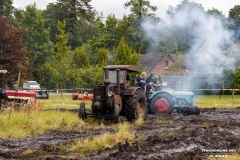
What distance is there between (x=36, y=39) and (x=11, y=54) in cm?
A: 2986

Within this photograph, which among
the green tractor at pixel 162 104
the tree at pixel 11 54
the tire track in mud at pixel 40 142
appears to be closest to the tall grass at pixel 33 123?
the tire track in mud at pixel 40 142

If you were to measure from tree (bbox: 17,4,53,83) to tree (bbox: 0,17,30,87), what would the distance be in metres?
24.4

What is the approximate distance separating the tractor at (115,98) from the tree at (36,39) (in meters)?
37.7

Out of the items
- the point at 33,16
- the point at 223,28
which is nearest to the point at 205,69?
the point at 223,28

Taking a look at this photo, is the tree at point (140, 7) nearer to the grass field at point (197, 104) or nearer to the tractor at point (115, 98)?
the grass field at point (197, 104)

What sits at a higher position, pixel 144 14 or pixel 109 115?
pixel 144 14

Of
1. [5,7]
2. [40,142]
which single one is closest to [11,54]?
[40,142]

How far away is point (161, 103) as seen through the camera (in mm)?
20375

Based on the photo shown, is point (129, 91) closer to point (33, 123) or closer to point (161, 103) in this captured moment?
point (161, 103)

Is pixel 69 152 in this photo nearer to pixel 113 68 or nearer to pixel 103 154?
pixel 103 154

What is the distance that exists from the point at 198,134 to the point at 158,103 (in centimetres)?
731

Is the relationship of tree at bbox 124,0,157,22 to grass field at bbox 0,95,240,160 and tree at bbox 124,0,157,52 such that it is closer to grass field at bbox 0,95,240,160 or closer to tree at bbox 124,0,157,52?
tree at bbox 124,0,157,52

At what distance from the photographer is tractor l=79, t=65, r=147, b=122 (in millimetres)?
16875

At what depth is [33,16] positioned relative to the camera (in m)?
55.7
